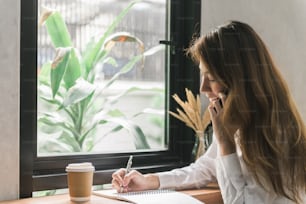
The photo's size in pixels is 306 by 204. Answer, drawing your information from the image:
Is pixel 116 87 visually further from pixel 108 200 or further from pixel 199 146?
pixel 108 200

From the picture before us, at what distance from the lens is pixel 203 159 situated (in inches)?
68.7

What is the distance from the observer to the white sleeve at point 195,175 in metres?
1.66

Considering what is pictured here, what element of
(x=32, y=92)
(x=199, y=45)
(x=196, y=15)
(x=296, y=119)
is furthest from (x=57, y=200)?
(x=196, y=15)

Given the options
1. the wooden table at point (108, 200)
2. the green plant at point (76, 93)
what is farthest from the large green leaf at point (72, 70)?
the wooden table at point (108, 200)

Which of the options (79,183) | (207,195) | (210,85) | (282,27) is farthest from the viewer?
(282,27)

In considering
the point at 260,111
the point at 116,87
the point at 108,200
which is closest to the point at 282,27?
the point at 116,87

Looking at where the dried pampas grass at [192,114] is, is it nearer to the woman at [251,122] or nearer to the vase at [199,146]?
the vase at [199,146]

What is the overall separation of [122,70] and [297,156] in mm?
736

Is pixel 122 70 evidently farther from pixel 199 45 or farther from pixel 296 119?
pixel 296 119

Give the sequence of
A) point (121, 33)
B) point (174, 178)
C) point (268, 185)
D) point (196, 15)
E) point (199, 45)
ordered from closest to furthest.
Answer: point (268, 185) → point (199, 45) → point (174, 178) → point (121, 33) → point (196, 15)

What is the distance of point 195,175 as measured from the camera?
67.1 inches

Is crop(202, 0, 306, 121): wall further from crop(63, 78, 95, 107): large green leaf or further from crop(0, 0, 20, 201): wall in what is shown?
crop(0, 0, 20, 201): wall

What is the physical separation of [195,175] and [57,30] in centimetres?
67

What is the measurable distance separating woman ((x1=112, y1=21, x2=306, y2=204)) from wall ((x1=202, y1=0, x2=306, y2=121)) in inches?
23.4
